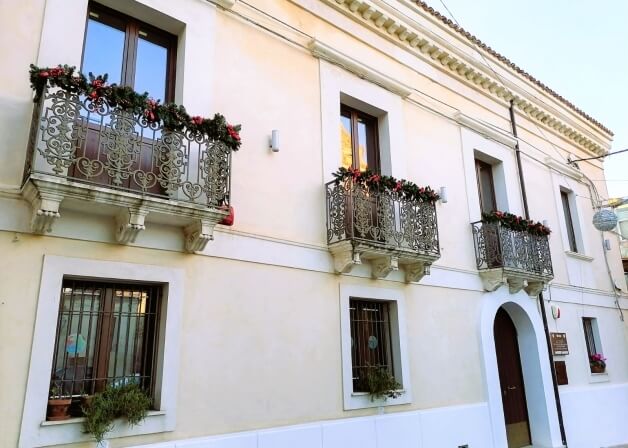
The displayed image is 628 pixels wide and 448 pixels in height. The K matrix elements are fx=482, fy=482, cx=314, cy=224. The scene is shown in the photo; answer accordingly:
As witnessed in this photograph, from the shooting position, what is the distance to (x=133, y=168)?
5391 millimetres

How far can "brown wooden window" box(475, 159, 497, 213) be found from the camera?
10620mm

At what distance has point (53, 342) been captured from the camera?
4.59 meters

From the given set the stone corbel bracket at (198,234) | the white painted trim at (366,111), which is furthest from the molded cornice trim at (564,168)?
the stone corbel bracket at (198,234)

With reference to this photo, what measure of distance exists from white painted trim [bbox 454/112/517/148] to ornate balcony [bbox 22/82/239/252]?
616 centimetres

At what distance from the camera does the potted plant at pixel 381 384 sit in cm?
688

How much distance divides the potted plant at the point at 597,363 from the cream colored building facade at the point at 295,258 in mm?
257

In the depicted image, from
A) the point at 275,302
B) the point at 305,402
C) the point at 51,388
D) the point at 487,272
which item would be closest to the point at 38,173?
the point at 51,388

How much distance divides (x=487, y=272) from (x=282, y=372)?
4881mm

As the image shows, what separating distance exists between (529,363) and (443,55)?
6.62 m

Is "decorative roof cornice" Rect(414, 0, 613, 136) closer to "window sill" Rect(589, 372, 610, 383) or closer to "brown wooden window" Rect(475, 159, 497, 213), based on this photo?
"brown wooden window" Rect(475, 159, 497, 213)

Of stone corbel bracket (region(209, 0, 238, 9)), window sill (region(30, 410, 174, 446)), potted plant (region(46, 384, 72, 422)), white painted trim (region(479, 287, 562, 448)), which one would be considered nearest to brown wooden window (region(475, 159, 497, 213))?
white painted trim (region(479, 287, 562, 448))

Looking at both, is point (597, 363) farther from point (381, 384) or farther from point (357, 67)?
point (357, 67)

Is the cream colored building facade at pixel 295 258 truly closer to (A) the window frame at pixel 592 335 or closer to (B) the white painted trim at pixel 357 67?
(B) the white painted trim at pixel 357 67

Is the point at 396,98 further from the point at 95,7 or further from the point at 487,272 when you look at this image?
the point at 95,7
